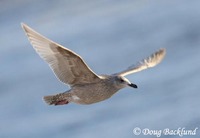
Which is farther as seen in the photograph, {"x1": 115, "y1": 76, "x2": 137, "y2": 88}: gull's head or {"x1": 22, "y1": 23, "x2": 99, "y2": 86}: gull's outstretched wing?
{"x1": 115, "y1": 76, "x2": 137, "y2": 88}: gull's head

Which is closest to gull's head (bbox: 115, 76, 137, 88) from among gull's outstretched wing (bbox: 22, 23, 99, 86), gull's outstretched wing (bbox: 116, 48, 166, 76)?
gull's outstretched wing (bbox: 22, 23, 99, 86)

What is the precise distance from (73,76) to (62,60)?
23 cm

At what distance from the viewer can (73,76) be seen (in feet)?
27.4

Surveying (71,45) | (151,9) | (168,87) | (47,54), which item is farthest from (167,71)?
(47,54)

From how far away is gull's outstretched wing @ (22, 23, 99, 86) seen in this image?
8.02m

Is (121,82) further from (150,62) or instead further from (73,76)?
(150,62)

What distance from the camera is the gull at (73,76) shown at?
26.5 ft

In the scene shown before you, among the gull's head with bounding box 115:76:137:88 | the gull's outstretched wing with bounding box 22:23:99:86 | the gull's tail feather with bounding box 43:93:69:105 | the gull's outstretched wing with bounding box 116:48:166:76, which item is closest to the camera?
the gull's outstretched wing with bounding box 22:23:99:86

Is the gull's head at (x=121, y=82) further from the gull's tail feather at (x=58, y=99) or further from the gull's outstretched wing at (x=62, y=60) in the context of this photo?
the gull's tail feather at (x=58, y=99)

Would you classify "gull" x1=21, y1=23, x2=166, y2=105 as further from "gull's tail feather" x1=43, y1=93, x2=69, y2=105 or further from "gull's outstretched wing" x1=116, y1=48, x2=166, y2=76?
"gull's outstretched wing" x1=116, y1=48, x2=166, y2=76

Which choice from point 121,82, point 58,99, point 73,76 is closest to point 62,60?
point 73,76

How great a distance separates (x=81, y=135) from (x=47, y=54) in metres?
3.72

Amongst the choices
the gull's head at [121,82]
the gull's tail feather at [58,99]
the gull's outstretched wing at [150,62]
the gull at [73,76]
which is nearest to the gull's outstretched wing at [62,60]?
the gull at [73,76]

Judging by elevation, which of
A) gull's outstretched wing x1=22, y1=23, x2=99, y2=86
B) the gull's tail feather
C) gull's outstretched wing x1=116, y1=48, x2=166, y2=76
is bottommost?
the gull's tail feather
